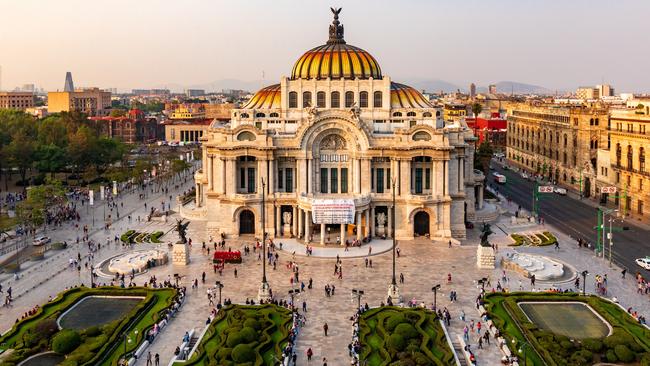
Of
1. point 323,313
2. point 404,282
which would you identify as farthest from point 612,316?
point 323,313

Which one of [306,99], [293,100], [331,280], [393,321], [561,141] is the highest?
[306,99]

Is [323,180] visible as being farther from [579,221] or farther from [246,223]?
[579,221]

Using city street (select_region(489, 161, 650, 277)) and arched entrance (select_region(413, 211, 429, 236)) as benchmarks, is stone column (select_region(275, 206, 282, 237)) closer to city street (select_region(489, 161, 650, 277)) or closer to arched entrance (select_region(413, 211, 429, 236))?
arched entrance (select_region(413, 211, 429, 236))

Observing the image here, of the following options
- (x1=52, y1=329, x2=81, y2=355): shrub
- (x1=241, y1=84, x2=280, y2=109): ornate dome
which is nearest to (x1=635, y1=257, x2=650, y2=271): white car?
(x1=241, y1=84, x2=280, y2=109): ornate dome

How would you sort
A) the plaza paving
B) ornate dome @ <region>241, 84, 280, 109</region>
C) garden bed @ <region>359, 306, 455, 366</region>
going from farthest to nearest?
ornate dome @ <region>241, 84, 280, 109</region>, the plaza paving, garden bed @ <region>359, 306, 455, 366</region>

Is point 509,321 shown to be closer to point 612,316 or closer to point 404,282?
point 612,316

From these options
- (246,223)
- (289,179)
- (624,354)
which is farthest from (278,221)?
(624,354)
